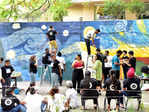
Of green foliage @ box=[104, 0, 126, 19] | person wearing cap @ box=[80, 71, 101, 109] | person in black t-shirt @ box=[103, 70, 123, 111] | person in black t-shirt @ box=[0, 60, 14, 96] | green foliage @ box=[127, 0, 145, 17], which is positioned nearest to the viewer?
Answer: person in black t-shirt @ box=[103, 70, 123, 111]

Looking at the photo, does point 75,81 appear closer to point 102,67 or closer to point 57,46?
point 102,67

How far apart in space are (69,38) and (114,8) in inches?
317

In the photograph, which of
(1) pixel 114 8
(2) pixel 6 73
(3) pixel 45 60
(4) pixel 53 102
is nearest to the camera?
(4) pixel 53 102

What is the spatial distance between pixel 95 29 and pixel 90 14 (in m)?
12.1

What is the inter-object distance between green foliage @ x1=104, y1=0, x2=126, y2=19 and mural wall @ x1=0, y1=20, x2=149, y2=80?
24.3ft

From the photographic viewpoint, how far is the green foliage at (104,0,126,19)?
22389 mm

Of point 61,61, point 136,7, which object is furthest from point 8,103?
point 136,7

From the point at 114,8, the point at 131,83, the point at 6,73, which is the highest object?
the point at 114,8

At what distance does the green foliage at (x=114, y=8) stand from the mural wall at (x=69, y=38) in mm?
7396

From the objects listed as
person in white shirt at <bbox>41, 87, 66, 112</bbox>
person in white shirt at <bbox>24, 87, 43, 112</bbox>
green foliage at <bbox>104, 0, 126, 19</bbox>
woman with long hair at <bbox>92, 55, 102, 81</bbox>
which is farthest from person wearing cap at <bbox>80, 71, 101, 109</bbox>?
green foliage at <bbox>104, 0, 126, 19</bbox>

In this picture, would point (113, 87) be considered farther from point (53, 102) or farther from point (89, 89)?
point (53, 102)

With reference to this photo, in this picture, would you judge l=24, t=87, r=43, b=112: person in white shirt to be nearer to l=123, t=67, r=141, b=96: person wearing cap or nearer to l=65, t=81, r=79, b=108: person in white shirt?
l=65, t=81, r=79, b=108: person in white shirt

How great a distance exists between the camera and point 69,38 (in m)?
15.6

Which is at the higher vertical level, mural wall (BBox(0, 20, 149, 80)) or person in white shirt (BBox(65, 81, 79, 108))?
mural wall (BBox(0, 20, 149, 80))
